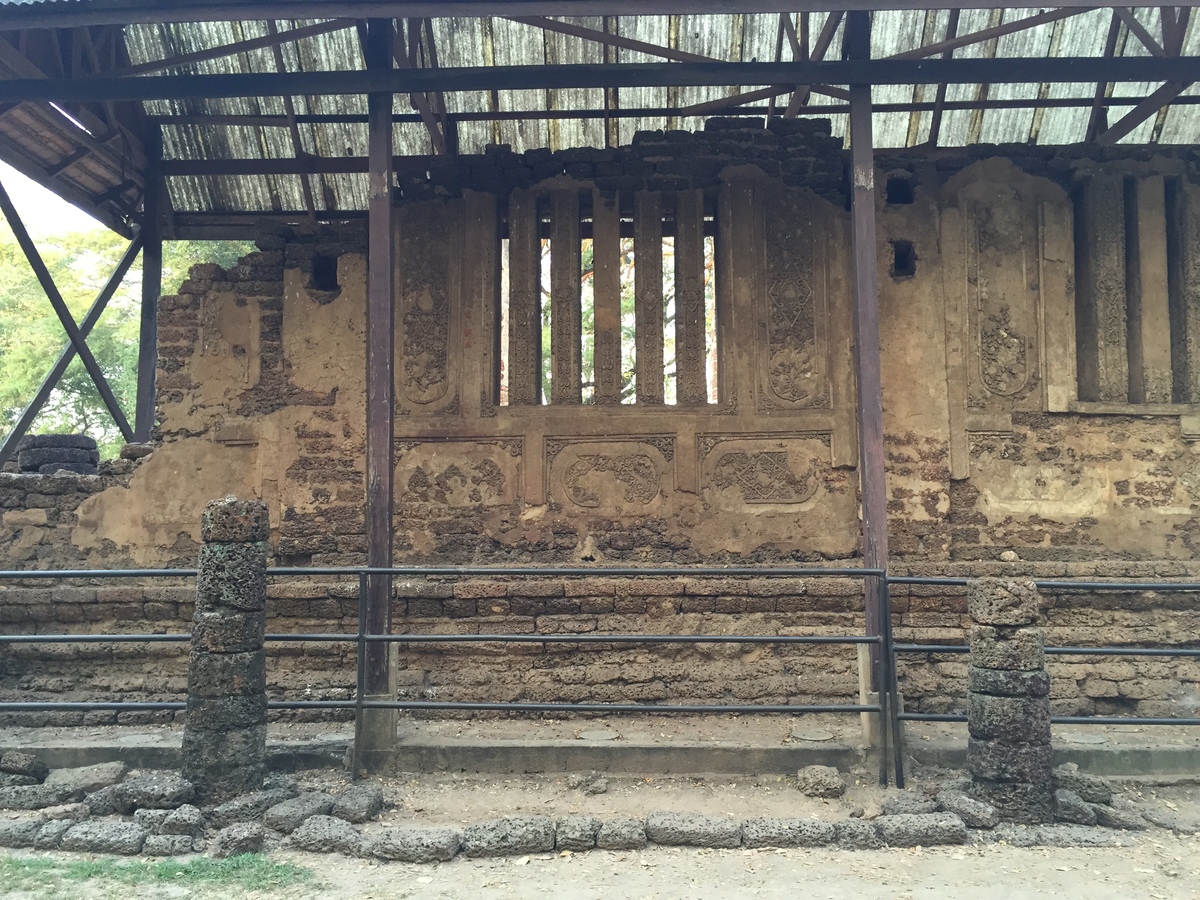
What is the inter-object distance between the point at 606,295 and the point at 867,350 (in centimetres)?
321

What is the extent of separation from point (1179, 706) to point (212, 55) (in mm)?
9093

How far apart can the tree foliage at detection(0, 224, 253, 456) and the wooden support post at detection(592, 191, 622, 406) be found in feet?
42.2

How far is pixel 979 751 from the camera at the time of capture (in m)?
4.93

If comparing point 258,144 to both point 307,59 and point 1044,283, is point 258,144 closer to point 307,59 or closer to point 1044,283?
point 307,59

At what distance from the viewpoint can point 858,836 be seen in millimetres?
4586

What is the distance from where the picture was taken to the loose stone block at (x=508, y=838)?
14.7ft

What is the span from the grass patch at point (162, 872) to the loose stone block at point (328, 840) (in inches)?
7.7

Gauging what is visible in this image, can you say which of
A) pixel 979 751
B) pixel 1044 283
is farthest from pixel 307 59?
pixel 979 751

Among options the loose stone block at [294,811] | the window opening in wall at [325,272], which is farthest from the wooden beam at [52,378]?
the loose stone block at [294,811]

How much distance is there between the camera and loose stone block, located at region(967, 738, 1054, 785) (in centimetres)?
480

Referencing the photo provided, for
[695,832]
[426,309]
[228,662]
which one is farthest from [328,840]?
[426,309]

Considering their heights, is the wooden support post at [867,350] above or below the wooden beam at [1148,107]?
below

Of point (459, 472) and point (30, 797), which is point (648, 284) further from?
point (30, 797)

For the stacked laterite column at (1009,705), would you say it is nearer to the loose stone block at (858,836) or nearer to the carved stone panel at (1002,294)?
the loose stone block at (858,836)
